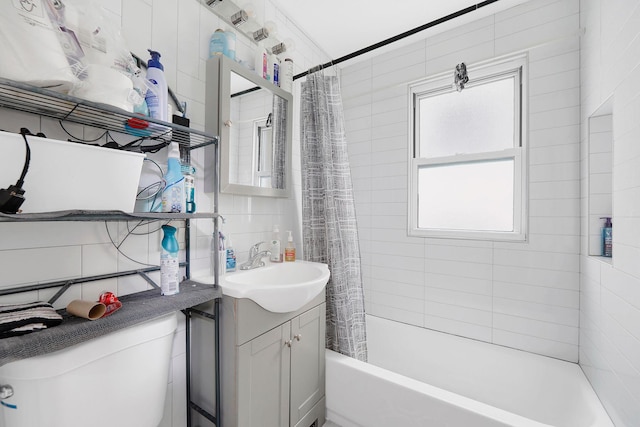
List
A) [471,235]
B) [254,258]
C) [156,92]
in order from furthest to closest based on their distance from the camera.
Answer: [471,235] < [254,258] < [156,92]

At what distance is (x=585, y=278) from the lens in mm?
1523

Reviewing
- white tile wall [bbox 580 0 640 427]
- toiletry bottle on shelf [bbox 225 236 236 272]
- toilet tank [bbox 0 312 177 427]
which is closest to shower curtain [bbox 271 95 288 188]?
toiletry bottle on shelf [bbox 225 236 236 272]

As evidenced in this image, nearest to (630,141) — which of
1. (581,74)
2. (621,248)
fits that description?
(621,248)

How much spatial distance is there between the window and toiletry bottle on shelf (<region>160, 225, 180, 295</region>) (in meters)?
1.73

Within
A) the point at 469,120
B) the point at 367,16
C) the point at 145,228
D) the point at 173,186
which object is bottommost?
the point at 145,228

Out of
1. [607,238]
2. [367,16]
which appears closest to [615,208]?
[607,238]

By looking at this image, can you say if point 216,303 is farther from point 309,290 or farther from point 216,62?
point 216,62

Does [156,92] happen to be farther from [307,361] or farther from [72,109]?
[307,361]

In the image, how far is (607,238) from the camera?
4.49 ft

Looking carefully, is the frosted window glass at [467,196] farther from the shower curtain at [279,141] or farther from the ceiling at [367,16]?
the shower curtain at [279,141]

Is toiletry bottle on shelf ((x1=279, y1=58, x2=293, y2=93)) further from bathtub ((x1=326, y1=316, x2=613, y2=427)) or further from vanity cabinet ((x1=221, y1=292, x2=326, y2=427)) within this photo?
bathtub ((x1=326, y1=316, x2=613, y2=427))

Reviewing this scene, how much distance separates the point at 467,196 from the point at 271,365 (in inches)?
69.1

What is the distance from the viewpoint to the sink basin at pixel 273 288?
3.56 ft

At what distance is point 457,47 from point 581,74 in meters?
0.76
